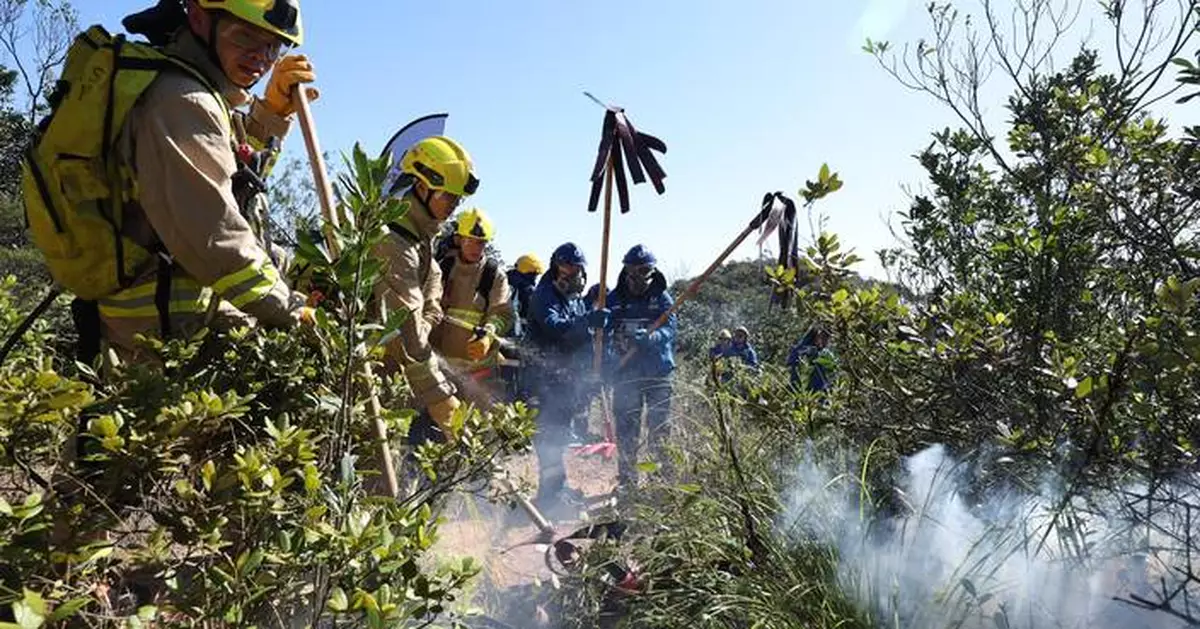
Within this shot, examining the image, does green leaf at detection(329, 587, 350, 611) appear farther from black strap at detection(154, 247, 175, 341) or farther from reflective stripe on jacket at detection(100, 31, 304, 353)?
black strap at detection(154, 247, 175, 341)

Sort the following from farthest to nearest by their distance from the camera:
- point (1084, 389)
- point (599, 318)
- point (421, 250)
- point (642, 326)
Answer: point (642, 326)
point (599, 318)
point (421, 250)
point (1084, 389)

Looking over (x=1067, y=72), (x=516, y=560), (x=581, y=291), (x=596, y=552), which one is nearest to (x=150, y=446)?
(x=596, y=552)

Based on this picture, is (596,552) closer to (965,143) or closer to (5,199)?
(965,143)

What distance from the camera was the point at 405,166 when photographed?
3.79 meters

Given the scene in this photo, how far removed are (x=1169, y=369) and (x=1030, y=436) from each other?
480 millimetres

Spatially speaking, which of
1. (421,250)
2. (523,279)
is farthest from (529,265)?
(421,250)

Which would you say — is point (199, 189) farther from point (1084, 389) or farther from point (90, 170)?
point (1084, 389)

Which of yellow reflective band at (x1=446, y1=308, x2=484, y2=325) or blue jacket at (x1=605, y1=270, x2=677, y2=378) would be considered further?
blue jacket at (x1=605, y1=270, x2=677, y2=378)

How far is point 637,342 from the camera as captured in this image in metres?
6.30

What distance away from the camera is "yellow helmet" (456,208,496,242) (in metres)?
4.84

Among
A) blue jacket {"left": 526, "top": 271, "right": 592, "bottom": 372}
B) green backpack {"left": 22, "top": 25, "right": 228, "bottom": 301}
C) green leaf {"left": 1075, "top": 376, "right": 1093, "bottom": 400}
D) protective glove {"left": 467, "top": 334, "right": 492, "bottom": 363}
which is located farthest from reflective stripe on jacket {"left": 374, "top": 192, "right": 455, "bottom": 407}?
green leaf {"left": 1075, "top": 376, "right": 1093, "bottom": 400}

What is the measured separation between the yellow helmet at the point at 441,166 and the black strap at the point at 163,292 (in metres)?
1.74

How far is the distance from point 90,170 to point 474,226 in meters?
2.94

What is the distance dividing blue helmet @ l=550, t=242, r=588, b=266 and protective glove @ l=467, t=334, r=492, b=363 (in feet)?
5.38
